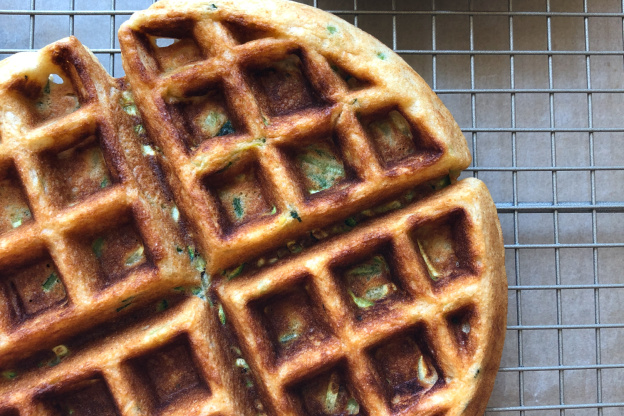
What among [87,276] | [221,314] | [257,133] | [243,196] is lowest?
[221,314]

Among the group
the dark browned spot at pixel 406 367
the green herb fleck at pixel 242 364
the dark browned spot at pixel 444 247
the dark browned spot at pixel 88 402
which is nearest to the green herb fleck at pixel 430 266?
the dark browned spot at pixel 444 247

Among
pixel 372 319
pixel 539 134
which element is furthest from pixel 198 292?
pixel 539 134

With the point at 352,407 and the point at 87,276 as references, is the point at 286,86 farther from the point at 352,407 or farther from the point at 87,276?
the point at 352,407

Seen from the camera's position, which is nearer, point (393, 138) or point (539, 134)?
point (393, 138)

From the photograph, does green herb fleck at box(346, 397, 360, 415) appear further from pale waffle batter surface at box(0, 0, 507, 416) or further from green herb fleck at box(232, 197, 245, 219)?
green herb fleck at box(232, 197, 245, 219)

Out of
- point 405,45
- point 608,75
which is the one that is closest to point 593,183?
point 608,75

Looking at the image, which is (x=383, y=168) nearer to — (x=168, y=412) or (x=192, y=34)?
(x=192, y=34)

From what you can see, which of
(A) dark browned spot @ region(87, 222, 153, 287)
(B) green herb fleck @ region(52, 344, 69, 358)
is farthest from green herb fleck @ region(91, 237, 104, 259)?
(B) green herb fleck @ region(52, 344, 69, 358)

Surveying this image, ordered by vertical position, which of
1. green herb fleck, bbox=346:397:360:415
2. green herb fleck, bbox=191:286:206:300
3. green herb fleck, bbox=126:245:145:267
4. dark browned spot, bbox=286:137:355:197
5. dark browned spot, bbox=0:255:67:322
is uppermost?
dark browned spot, bbox=286:137:355:197
